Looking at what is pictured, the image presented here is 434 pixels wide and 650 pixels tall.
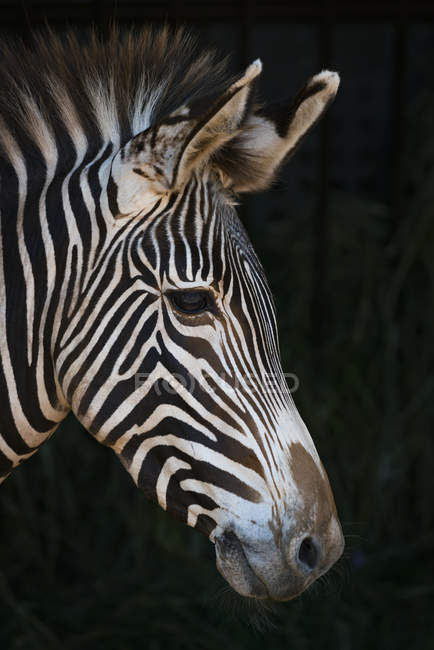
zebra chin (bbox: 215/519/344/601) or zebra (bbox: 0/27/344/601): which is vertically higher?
zebra (bbox: 0/27/344/601)

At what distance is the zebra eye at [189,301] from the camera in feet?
5.99

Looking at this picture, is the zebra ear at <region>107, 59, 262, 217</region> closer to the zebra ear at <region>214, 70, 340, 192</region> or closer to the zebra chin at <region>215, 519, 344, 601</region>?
the zebra ear at <region>214, 70, 340, 192</region>

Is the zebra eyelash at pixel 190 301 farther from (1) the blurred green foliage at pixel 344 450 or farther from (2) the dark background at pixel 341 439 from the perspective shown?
(1) the blurred green foliage at pixel 344 450

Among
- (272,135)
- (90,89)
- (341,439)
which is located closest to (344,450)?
(341,439)

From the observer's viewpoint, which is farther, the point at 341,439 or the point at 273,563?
the point at 341,439

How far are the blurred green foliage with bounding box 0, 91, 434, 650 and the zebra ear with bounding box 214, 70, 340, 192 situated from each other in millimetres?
2131

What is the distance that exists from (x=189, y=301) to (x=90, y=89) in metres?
0.72

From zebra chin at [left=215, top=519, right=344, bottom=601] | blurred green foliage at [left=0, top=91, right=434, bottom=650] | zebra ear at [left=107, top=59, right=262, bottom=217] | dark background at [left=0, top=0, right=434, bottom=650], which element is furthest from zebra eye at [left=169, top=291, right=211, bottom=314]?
blurred green foliage at [left=0, top=91, right=434, bottom=650]

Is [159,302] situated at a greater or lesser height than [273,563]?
greater

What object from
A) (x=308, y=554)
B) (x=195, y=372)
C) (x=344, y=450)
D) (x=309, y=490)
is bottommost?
(x=344, y=450)

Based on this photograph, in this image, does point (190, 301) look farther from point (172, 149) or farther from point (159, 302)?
point (172, 149)

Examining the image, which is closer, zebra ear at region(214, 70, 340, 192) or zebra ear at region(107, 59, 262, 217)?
zebra ear at region(107, 59, 262, 217)

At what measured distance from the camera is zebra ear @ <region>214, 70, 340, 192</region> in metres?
1.92

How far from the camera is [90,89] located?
206 cm
